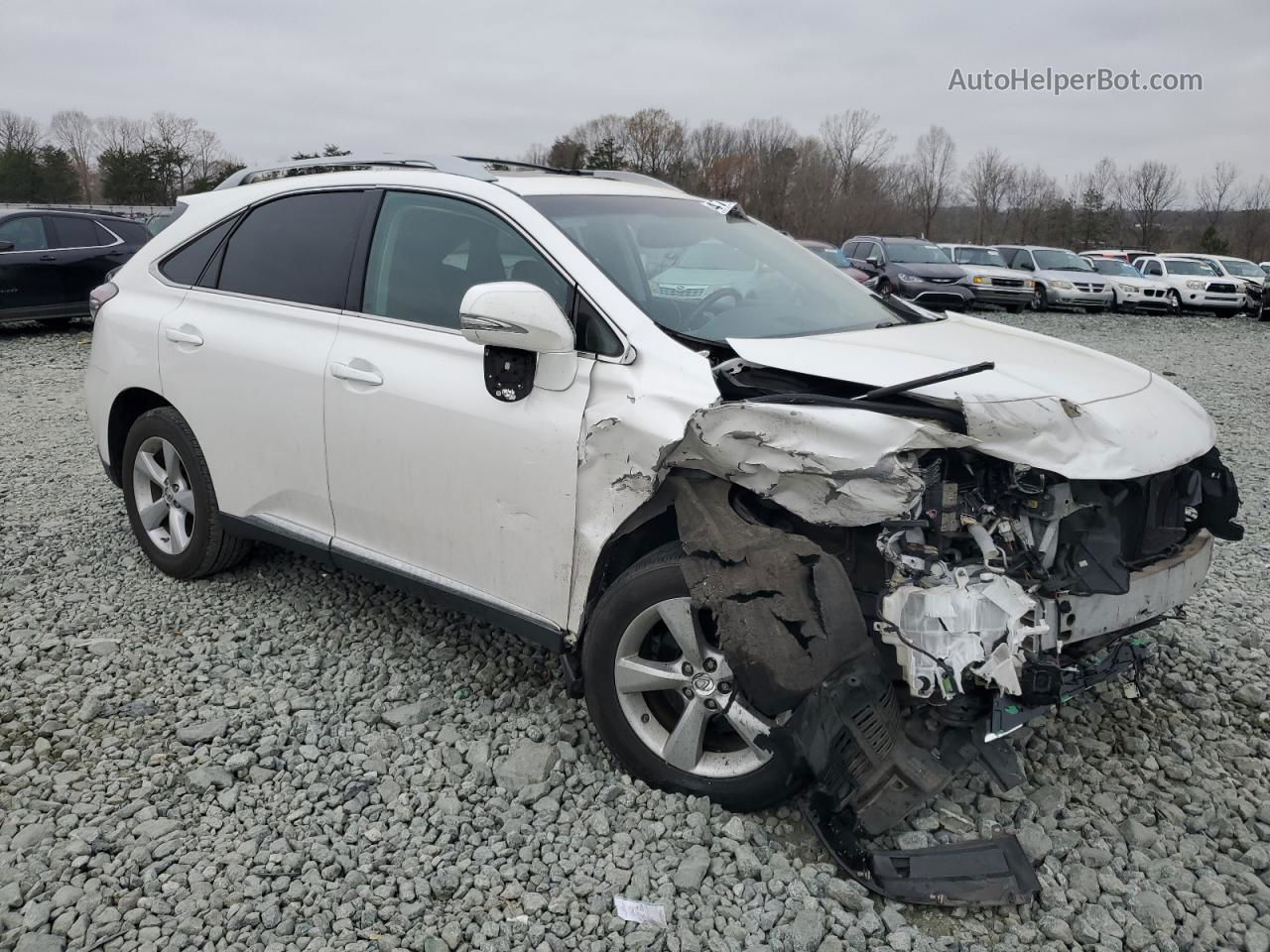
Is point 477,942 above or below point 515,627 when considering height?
below

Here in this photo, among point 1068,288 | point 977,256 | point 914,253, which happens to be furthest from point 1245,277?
point 914,253

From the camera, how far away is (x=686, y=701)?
115 inches

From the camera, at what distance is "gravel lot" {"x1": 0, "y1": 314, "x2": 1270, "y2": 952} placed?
8.18 ft

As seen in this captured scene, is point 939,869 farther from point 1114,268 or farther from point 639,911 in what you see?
point 1114,268

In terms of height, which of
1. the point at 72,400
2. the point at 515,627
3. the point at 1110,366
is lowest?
the point at 72,400

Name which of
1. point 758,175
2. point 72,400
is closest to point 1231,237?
point 758,175

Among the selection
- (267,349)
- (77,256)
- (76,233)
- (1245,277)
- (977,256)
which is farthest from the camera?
(1245,277)

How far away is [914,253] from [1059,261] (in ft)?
15.3

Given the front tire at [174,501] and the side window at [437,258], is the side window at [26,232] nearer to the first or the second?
the front tire at [174,501]

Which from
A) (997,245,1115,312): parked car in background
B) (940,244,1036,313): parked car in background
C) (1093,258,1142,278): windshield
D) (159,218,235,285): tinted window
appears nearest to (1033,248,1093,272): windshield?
(997,245,1115,312): parked car in background

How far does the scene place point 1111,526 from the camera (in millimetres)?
2783

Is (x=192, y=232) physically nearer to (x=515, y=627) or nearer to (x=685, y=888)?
(x=515, y=627)

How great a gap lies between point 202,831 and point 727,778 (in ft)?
5.04

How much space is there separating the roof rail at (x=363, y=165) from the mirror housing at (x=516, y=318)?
0.82m
